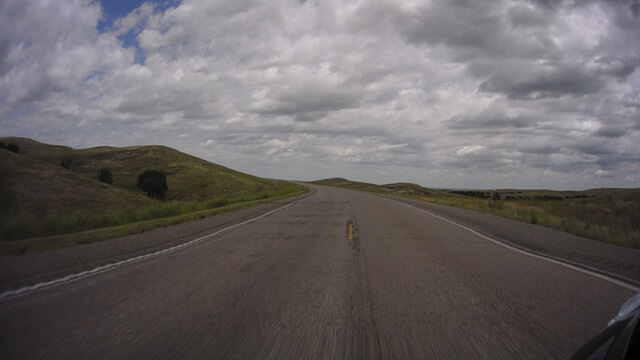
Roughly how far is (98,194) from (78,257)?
40.5 meters

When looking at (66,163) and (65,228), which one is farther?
(66,163)

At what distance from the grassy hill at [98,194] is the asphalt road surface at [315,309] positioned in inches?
278

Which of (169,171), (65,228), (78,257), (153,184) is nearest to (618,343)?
(78,257)

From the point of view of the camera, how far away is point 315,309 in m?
5.61

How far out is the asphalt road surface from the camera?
4.29 meters

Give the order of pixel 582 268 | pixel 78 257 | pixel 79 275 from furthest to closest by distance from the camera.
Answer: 1. pixel 78 257
2. pixel 582 268
3. pixel 79 275

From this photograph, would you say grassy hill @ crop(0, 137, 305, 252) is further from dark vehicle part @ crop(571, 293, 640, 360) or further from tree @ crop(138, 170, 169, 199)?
dark vehicle part @ crop(571, 293, 640, 360)

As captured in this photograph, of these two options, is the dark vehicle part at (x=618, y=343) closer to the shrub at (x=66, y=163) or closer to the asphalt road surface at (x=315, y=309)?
the asphalt road surface at (x=315, y=309)

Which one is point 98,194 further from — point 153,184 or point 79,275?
point 79,275

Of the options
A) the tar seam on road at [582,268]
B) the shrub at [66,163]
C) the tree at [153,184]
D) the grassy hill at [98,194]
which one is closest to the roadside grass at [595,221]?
the tar seam on road at [582,268]

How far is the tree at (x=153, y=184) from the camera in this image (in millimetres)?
64000

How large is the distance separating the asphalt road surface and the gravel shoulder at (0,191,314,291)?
0.86 metres

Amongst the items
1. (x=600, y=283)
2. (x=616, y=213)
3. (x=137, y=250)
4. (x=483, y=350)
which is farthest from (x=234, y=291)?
(x=616, y=213)

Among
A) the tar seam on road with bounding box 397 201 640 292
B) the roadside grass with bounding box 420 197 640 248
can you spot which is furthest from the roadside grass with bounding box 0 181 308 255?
the roadside grass with bounding box 420 197 640 248
